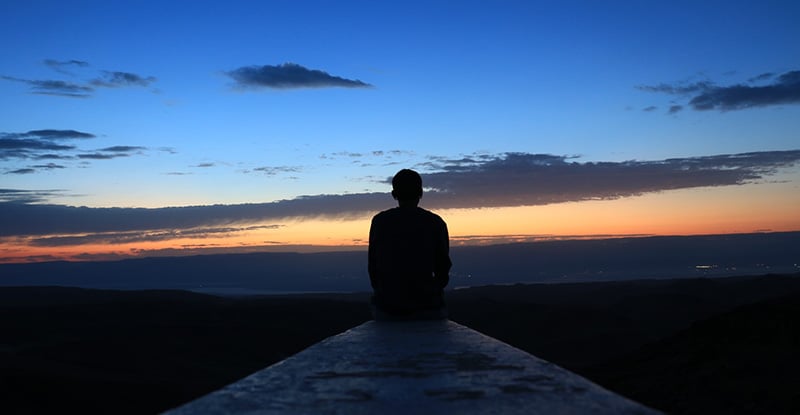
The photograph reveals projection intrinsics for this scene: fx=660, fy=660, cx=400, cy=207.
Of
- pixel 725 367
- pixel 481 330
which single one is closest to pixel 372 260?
pixel 725 367

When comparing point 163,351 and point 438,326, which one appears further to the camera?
point 163,351

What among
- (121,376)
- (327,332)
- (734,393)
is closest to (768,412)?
(734,393)

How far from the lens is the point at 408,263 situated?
16.1 ft

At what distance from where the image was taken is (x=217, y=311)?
103 ft

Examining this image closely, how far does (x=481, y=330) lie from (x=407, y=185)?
22545 millimetres

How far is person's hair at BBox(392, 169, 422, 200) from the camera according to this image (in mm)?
5270

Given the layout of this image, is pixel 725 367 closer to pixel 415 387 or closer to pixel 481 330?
pixel 415 387

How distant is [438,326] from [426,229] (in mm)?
1002

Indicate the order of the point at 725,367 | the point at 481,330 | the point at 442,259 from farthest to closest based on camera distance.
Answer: the point at 481,330 < the point at 725,367 < the point at 442,259

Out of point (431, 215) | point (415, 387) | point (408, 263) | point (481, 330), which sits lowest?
point (481, 330)

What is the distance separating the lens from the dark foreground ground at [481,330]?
29.1ft

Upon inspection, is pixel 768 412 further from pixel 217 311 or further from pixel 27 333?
pixel 217 311

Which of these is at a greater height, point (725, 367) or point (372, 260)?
point (372, 260)

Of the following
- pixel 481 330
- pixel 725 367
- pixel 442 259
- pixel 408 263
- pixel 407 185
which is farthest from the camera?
pixel 481 330
